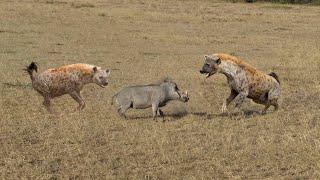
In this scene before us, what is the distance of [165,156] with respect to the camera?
26.9 ft

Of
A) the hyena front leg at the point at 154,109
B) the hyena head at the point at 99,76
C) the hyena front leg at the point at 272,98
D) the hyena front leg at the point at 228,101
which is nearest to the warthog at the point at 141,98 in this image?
the hyena front leg at the point at 154,109

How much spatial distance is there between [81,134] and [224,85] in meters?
5.54

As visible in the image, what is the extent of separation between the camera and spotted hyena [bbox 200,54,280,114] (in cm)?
1079

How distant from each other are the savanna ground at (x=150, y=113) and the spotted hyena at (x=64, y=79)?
37 centimetres

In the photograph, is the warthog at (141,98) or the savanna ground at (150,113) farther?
the warthog at (141,98)

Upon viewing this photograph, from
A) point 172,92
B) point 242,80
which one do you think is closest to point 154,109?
point 172,92

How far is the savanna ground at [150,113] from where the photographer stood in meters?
7.89

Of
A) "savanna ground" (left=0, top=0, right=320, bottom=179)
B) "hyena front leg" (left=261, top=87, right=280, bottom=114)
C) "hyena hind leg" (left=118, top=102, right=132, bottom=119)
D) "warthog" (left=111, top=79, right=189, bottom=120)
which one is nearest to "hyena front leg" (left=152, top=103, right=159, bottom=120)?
"warthog" (left=111, top=79, right=189, bottom=120)

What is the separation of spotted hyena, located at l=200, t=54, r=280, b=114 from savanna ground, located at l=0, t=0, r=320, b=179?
0.33m

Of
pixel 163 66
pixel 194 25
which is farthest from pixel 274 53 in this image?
pixel 194 25

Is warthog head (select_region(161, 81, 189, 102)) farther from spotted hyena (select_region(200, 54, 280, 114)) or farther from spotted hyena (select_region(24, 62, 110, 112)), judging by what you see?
spotted hyena (select_region(24, 62, 110, 112))

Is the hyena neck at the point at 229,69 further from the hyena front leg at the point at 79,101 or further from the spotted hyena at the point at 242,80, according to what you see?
the hyena front leg at the point at 79,101

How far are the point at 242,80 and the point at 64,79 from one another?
290 cm

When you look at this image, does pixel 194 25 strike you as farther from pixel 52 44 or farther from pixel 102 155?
pixel 102 155
